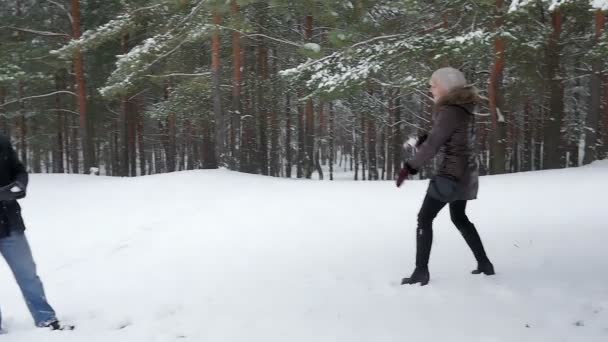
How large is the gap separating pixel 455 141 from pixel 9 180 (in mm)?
3418

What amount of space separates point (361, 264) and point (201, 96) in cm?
1433

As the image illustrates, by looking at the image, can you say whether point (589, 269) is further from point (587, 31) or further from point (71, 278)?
point (587, 31)

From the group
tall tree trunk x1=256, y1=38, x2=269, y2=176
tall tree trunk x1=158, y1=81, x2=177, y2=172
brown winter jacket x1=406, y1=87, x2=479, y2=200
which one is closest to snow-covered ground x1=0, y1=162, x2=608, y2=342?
brown winter jacket x1=406, y1=87, x2=479, y2=200

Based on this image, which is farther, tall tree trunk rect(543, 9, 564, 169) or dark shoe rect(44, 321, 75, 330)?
tall tree trunk rect(543, 9, 564, 169)

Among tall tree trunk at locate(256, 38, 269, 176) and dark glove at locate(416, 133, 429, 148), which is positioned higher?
tall tree trunk at locate(256, 38, 269, 176)

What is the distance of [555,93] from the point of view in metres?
13.6

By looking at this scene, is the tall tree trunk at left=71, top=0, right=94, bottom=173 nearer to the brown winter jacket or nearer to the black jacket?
the black jacket

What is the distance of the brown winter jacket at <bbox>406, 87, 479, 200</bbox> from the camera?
12.1ft

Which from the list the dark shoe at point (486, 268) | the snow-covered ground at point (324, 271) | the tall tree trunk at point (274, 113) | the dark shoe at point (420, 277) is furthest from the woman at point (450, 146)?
the tall tree trunk at point (274, 113)

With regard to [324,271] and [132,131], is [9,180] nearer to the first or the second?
[324,271]

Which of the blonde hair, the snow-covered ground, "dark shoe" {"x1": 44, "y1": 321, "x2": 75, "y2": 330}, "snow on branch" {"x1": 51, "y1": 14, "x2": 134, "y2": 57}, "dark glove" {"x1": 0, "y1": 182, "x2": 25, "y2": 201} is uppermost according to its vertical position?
"snow on branch" {"x1": 51, "y1": 14, "x2": 134, "y2": 57}

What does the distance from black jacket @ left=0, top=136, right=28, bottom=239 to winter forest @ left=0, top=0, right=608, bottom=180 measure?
13.3ft

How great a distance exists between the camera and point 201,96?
1789 centimetres

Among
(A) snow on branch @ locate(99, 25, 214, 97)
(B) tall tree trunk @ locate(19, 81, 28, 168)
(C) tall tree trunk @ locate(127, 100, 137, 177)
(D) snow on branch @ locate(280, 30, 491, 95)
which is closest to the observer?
(D) snow on branch @ locate(280, 30, 491, 95)
